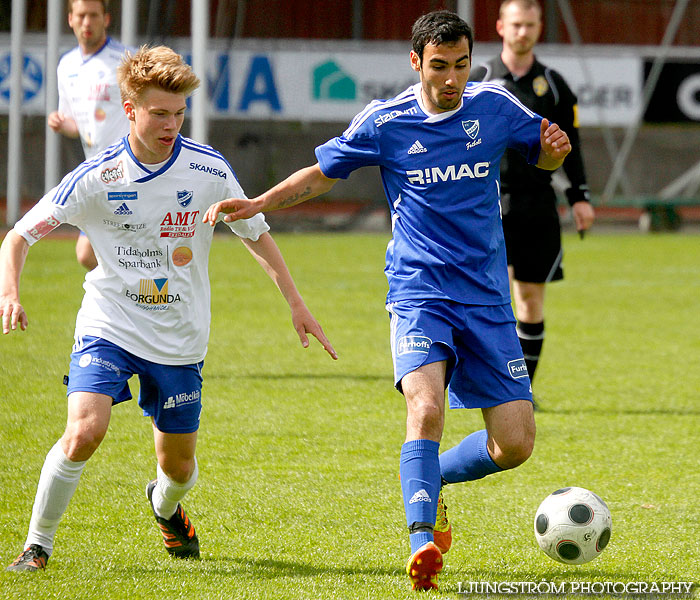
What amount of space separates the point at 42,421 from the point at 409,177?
3030 millimetres

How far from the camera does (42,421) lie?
5.96 metres

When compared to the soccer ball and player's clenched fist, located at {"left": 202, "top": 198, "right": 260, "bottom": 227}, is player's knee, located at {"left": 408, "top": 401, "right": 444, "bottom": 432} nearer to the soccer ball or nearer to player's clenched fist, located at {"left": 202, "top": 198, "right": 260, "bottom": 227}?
the soccer ball

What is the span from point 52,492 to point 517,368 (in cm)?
168

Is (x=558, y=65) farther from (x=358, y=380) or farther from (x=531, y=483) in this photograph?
(x=531, y=483)

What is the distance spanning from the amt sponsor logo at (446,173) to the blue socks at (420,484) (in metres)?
0.95

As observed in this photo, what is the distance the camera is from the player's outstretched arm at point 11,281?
3451mm

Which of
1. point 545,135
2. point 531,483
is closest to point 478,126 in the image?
point 545,135

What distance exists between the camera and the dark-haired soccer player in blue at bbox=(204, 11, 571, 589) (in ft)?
12.5

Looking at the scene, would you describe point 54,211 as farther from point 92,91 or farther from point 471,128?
point 92,91

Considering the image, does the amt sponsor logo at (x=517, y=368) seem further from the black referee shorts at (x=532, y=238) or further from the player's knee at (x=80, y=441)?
the black referee shorts at (x=532, y=238)

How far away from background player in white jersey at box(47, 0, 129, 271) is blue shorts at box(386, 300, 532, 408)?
13.4ft

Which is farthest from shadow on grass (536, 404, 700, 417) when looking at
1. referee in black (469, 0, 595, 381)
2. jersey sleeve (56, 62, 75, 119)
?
jersey sleeve (56, 62, 75, 119)

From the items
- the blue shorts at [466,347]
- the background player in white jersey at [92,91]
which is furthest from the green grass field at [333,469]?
the background player in white jersey at [92,91]
